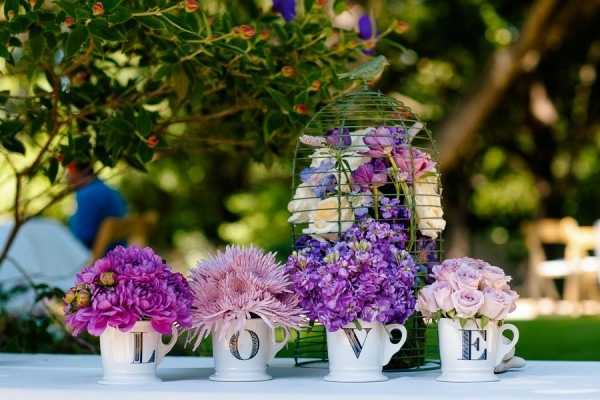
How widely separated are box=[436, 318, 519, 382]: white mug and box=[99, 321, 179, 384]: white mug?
477mm

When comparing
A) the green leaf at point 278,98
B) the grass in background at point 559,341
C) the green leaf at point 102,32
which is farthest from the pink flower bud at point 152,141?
the grass in background at point 559,341

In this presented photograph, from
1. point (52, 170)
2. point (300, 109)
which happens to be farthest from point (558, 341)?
point (52, 170)

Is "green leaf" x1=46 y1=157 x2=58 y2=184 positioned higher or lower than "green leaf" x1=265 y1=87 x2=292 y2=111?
lower

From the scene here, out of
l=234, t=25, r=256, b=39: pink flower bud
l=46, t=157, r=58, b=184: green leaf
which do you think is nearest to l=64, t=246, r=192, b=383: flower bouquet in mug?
l=234, t=25, r=256, b=39: pink flower bud

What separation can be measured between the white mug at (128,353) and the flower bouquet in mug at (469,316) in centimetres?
46

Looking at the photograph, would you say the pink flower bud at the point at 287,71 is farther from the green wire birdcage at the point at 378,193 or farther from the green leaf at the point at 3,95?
the green leaf at the point at 3,95

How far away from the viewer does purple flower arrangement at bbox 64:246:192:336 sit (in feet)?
5.02

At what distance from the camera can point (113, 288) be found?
1546 mm

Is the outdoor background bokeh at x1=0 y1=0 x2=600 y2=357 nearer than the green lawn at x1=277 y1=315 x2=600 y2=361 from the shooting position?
Yes

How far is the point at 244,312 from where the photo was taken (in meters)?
1.57

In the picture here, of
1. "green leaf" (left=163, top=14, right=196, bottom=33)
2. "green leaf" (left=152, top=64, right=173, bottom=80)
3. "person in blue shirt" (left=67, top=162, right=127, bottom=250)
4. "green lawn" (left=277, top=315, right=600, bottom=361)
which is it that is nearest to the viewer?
"green leaf" (left=163, top=14, right=196, bottom=33)

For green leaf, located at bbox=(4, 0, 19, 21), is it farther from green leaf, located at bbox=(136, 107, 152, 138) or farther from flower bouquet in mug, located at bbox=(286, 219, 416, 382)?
flower bouquet in mug, located at bbox=(286, 219, 416, 382)

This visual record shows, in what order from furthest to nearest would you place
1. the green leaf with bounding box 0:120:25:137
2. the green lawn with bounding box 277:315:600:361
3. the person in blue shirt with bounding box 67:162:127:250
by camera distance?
the person in blue shirt with bounding box 67:162:127:250, the green lawn with bounding box 277:315:600:361, the green leaf with bounding box 0:120:25:137

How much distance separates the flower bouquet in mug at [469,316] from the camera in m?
1.53
